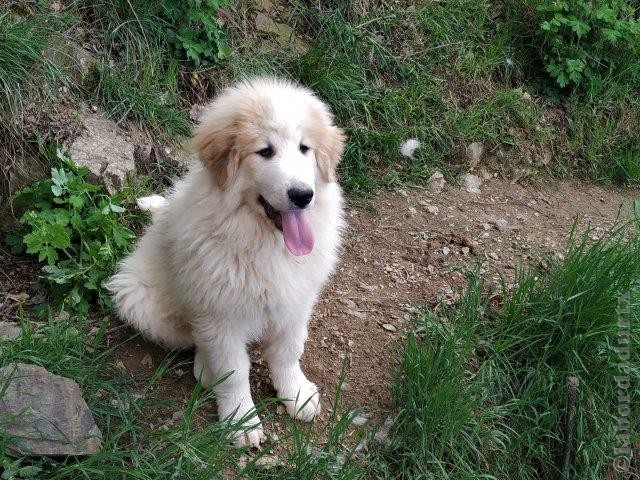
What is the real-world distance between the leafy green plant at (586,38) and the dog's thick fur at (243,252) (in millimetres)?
3182

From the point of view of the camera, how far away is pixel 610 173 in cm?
511

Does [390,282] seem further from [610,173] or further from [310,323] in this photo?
[610,173]

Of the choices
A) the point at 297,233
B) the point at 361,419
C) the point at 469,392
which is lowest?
the point at 361,419

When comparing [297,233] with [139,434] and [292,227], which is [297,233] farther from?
[139,434]

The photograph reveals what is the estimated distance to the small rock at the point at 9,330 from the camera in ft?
9.16

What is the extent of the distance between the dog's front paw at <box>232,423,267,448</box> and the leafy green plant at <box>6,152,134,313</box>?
38.8 inches

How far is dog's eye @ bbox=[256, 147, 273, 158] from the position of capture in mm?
2375

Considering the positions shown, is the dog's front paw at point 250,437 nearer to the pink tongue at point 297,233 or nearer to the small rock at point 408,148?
the pink tongue at point 297,233

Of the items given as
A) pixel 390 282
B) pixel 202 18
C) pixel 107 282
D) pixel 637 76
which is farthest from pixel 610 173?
pixel 107 282

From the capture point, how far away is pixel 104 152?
3.53 metres

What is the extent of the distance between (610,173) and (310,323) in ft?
10.2

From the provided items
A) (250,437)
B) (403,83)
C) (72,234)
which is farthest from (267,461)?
(403,83)

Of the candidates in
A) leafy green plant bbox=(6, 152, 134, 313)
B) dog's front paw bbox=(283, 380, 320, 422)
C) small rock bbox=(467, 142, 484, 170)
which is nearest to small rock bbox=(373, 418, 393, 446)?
dog's front paw bbox=(283, 380, 320, 422)

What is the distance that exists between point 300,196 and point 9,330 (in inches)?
61.8
